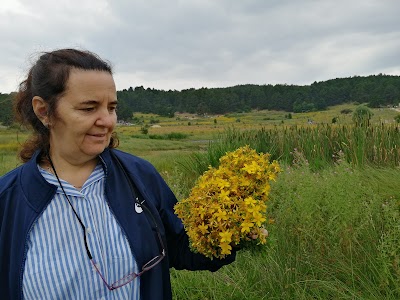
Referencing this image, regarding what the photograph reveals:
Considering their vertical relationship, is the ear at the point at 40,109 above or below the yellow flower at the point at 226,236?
above

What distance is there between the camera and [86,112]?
1.79 meters

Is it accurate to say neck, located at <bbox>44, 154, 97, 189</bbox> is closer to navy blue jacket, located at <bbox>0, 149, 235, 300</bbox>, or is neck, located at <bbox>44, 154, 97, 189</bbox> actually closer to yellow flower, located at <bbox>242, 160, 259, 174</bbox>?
navy blue jacket, located at <bbox>0, 149, 235, 300</bbox>

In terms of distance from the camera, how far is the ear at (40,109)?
74.5 inches

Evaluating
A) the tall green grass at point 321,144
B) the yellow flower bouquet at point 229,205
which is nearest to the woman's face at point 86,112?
the yellow flower bouquet at point 229,205

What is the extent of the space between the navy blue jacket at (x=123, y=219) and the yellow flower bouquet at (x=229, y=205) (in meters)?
0.21

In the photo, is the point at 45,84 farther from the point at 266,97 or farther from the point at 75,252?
the point at 266,97

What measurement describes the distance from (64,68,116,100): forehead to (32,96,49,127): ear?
0.17 m

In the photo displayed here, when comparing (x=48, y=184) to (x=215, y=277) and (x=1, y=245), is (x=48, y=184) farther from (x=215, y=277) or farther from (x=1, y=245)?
(x=215, y=277)

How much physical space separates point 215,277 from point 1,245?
7.54 feet

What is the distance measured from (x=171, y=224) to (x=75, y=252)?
478 mm

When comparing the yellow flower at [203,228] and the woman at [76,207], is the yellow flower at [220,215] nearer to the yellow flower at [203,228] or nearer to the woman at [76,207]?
the yellow flower at [203,228]

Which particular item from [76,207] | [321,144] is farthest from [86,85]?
[321,144]

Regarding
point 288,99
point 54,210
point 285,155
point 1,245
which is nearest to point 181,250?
point 54,210

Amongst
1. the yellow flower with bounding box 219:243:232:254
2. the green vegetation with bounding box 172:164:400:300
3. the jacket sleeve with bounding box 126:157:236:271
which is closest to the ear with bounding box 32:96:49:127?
the jacket sleeve with bounding box 126:157:236:271
